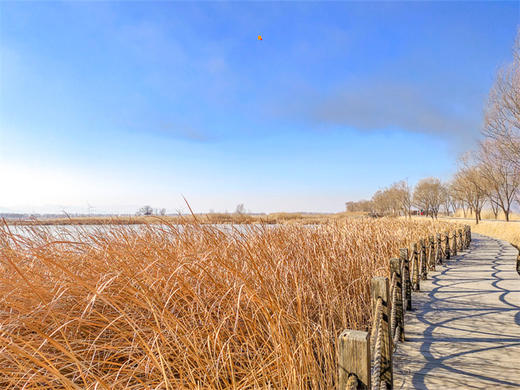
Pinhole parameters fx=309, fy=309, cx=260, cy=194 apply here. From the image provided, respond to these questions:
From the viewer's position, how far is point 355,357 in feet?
4.01

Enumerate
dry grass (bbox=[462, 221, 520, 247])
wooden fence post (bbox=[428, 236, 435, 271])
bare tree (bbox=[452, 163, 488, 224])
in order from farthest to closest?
bare tree (bbox=[452, 163, 488, 224])
dry grass (bbox=[462, 221, 520, 247])
wooden fence post (bbox=[428, 236, 435, 271])

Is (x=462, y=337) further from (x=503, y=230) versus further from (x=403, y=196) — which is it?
(x=403, y=196)

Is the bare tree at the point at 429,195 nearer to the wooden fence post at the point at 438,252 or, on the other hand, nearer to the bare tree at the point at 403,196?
the bare tree at the point at 403,196

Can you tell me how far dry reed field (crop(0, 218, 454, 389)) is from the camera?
176cm

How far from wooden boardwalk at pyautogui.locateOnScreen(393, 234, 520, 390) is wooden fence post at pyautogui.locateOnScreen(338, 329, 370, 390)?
144cm

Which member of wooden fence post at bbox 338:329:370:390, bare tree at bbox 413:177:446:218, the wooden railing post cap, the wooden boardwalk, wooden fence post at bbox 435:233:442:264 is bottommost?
the wooden boardwalk

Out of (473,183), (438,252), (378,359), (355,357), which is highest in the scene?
(473,183)

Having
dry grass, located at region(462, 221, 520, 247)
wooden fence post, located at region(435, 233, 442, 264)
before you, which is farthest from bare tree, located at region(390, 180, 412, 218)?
wooden fence post, located at region(435, 233, 442, 264)

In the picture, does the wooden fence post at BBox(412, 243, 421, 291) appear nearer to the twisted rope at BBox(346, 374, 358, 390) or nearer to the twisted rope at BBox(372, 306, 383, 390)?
the twisted rope at BBox(372, 306, 383, 390)

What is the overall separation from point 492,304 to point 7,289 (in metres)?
5.94

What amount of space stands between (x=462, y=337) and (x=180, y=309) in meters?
2.95

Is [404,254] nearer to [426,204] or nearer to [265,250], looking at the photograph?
[265,250]

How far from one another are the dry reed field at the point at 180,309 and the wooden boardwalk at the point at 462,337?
585 mm

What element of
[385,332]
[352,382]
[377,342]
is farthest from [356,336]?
[385,332]
